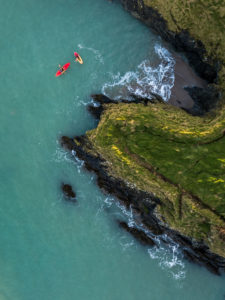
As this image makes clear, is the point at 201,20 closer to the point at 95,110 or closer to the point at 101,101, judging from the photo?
the point at 101,101

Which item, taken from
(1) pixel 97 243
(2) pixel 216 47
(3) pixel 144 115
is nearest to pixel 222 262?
(1) pixel 97 243

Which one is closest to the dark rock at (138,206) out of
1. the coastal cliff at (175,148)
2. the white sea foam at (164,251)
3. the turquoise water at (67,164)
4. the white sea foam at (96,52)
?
the coastal cliff at (175,148)

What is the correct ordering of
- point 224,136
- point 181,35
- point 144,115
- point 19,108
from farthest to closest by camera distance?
1. point 19,108
2. point 181,35
3. point 144,115
4. point 224,136

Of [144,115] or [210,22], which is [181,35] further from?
[144,115]

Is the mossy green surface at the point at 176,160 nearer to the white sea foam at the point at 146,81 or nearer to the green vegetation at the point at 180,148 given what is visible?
the green vegetation at the point at 180,148

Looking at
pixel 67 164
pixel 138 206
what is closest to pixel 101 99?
pixel 67 164

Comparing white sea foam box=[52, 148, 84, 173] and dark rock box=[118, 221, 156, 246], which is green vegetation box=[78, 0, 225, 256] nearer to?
white sea foam box=[52, 148, 84, 173]
